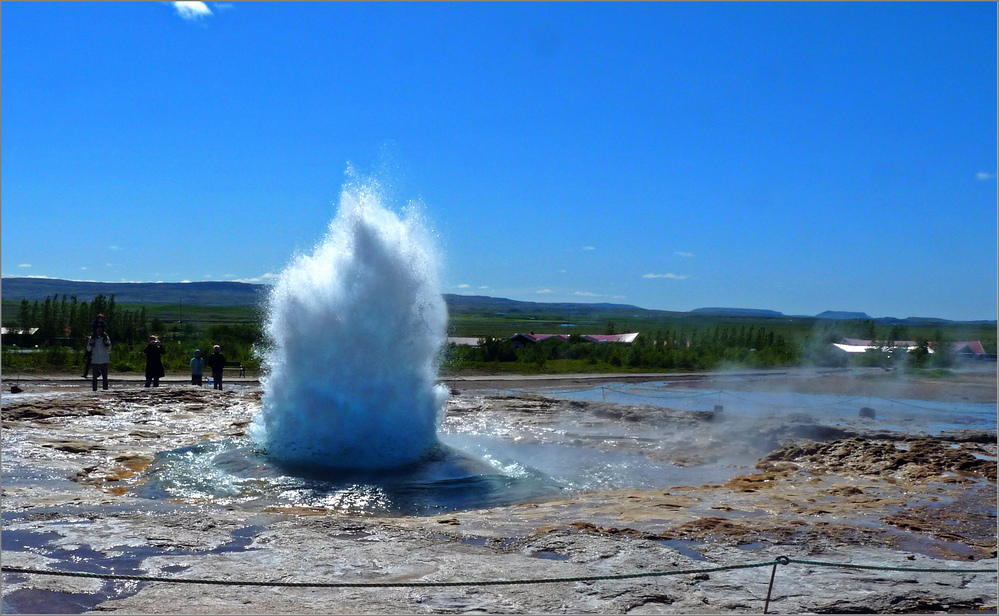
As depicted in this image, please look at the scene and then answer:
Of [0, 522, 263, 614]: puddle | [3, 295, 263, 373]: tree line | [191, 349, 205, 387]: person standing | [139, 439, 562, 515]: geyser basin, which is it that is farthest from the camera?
[3, 295, 263, 373]: tree line

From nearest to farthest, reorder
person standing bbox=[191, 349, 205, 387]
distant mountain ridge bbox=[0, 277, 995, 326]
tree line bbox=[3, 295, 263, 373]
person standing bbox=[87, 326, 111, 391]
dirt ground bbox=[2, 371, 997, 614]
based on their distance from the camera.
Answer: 1. dirt ground bbox=[2, 371, 997, 614]
2. person standing bbox=[87, 326, 111, 391]
3. person standing bbox=[191, 349, 205, 387]
4. tree line bbox=[3, 295, 263, 373]
5. distant mountain ridge bbox=[0, 277, 995, 326]

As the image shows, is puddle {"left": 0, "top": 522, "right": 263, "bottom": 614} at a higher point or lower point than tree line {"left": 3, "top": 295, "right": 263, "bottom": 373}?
lower

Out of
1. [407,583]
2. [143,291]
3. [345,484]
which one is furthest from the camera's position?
[143,291]

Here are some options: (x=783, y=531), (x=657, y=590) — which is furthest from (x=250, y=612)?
(x=783, y=531)

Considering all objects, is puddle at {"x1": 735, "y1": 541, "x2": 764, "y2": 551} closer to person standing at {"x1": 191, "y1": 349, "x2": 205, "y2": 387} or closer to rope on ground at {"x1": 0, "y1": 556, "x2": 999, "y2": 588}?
rope on ground at {"x1": 0, "y1": 556, "x2": 999, "y2": 588}

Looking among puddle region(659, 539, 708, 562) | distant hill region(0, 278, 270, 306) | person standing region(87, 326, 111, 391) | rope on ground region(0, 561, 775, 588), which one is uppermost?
distant hill region(0, 278, 270, 306)

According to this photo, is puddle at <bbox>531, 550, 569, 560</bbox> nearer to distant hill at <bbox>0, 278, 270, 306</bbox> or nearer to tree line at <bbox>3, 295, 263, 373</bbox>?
tree line at <bbox>3, 295, 263, 373</bbox>

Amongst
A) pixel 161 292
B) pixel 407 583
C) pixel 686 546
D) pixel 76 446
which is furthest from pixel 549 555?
pixel 161 292

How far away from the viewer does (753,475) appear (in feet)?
35.9

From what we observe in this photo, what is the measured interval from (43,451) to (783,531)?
30.0 ft

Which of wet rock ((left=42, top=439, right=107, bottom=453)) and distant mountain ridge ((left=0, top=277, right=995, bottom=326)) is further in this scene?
distant mountain ridge ((left=0, top=277, right=995, bottom=326))

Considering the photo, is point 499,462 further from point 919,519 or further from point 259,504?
point 919,519

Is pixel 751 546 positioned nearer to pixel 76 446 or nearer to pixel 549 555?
pixel 549 555

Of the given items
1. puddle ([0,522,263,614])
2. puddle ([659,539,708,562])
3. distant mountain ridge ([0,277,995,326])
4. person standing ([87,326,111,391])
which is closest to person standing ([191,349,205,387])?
person standing ([87,326,111,391])
